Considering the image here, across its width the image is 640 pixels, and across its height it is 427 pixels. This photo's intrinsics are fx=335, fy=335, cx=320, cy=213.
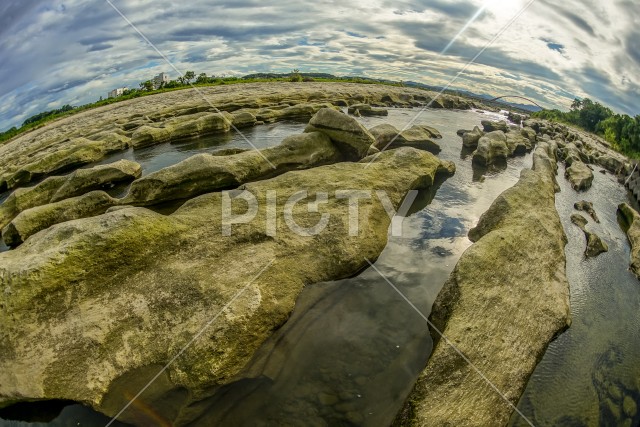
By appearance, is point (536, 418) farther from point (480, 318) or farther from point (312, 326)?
point (312, 326)

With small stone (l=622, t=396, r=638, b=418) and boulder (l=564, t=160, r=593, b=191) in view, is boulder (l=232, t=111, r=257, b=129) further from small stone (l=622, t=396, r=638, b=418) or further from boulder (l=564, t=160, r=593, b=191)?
small stone (l=622, t=396, r=638, b=418)

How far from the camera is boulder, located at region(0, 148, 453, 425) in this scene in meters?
7.88

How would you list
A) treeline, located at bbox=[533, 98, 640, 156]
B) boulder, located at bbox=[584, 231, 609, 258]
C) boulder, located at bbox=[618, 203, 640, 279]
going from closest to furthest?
boulder, located at bbox=[618, 203, 640, 279], boulder, located at bbox=[584, 231, 609, 258], treeline, located at bbox=[533, 98, 640, 156]

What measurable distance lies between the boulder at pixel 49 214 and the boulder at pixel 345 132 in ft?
43.7

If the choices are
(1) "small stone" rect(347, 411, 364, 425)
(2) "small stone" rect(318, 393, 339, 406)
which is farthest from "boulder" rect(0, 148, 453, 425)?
(1) "small stone" rect(347, 411, 364, 425)

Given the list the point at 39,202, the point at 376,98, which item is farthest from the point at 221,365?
the point at 376,98

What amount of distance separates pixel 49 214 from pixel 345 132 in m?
16.6

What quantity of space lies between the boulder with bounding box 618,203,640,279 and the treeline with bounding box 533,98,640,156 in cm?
3776

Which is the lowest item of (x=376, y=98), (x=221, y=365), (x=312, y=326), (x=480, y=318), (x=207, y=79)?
(x=207, y=79)

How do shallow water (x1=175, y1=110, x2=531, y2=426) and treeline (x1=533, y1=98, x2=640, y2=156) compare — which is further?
treeline (x1=533, y1=98, x2=640, y2=156)

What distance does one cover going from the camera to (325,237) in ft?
41.2

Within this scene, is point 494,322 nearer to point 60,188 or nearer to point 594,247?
point 594,247

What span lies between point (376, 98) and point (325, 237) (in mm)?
59006

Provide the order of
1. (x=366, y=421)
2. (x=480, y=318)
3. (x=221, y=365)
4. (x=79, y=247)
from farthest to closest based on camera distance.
Answer: (x=79, y=247), (x=480, y=318), (x=221, y=365), (x=366, y=421)
